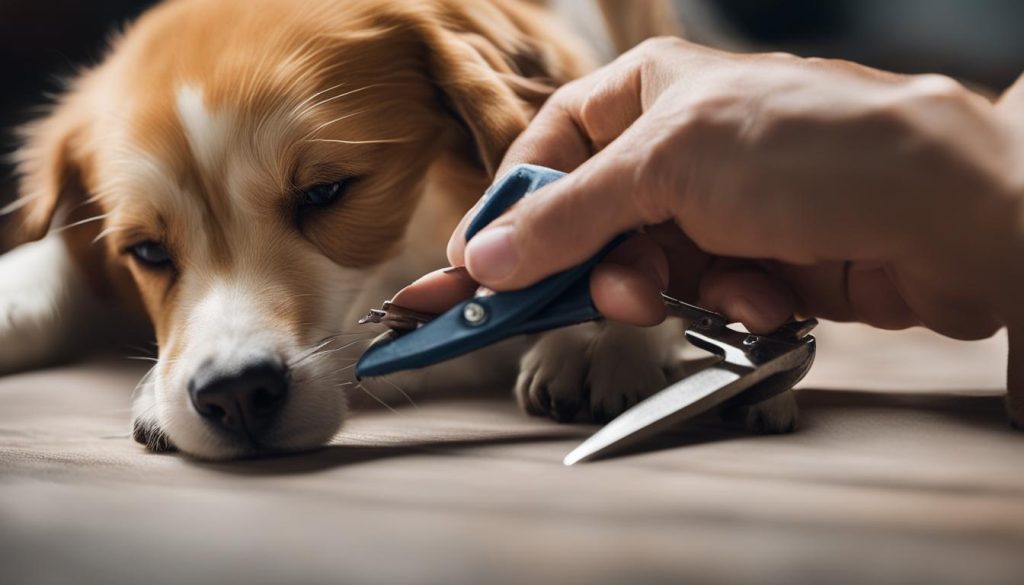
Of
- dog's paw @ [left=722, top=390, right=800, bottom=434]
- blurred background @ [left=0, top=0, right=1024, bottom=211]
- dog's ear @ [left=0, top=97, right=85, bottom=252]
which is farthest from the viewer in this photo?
blurred background @ [left=0, top=0, right=1024, bottom=211]

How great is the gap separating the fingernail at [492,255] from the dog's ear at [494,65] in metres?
0.43

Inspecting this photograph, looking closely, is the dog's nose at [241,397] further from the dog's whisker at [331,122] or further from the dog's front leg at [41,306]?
the dog's front leg at [41,306]

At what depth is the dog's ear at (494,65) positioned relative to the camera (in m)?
1.37

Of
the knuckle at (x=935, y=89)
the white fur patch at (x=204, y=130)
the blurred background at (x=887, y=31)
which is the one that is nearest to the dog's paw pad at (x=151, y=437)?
the white fur patch at (x=204, y=130)

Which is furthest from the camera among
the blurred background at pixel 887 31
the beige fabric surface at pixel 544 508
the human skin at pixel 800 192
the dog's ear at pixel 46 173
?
the blurred background at pixel 887 31

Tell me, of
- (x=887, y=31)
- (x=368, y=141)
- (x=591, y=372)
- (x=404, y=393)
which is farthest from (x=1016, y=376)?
(x=887, y=31)

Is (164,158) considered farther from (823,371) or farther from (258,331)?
(823,371)

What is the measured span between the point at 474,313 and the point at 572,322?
0.35 feet

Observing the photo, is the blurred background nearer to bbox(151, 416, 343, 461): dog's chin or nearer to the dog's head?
the dog's head

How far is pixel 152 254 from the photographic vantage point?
4.57 feet

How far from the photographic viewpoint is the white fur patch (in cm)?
128

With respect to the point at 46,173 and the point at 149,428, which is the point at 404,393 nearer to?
the point at 149,428

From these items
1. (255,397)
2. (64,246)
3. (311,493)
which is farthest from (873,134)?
(64,246)

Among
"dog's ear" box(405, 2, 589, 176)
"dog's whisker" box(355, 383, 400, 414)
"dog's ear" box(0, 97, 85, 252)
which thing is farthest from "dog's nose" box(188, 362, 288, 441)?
"dog's ear" box(0, 97, 85, 252)
